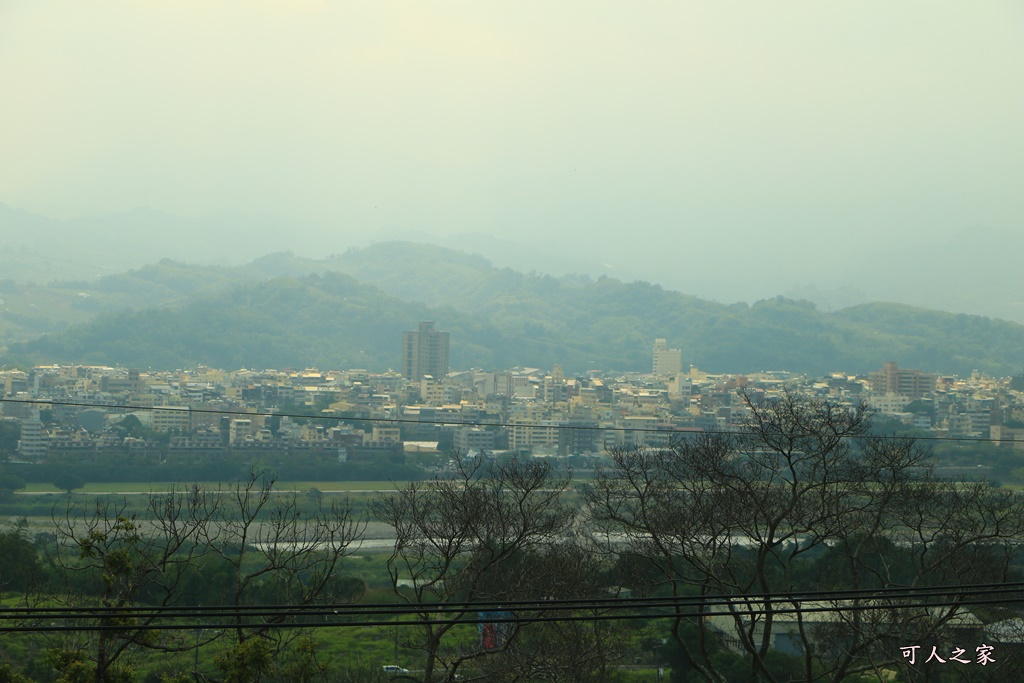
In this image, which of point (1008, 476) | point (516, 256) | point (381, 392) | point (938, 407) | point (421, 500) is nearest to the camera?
point (421, 500)

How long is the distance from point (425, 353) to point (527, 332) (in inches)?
635

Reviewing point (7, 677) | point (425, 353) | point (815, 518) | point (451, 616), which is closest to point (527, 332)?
point (425, 353)

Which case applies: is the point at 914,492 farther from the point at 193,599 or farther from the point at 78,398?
the point at 78,398

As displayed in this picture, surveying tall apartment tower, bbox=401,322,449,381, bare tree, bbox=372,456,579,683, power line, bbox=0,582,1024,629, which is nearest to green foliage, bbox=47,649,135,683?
power line, bbox=0,582,1024,629

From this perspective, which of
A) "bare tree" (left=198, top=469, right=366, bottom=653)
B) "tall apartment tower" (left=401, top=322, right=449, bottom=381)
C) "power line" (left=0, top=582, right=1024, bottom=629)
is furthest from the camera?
"tall apartment tower" (left=401, top=322, right=449, bottom=381)

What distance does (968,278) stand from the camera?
306 ft

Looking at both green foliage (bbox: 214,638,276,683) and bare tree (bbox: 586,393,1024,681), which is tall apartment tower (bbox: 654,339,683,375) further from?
green foliage (bbox: 214,638,276,683)

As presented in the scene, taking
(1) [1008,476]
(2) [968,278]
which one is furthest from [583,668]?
(2) [968,278]

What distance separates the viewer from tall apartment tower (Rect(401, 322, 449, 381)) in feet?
183

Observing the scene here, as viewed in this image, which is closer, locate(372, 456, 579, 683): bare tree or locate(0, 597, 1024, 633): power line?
locate(0, 597, 1024, 633): power line

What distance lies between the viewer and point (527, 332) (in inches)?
2815

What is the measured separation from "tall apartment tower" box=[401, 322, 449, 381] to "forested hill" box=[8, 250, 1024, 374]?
18.4ft

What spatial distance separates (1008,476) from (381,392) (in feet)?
93.6

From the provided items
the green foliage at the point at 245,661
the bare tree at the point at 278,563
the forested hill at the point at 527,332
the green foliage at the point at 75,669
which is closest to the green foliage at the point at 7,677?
the green foliage at the point at 75,669
